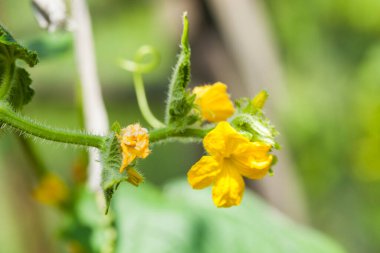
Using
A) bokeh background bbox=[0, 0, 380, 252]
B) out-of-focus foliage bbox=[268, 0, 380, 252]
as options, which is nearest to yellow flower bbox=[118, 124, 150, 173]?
bokeh background bbox=[0, 0, 380, 252]

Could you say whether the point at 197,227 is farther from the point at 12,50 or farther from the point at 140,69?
the point at 12,50

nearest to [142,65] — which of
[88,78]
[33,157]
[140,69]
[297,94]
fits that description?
[140,69]

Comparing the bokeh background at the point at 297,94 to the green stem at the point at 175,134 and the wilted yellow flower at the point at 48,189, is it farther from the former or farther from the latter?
the green stem at the point at 175,134

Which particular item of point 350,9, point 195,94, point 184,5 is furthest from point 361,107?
point 195,94

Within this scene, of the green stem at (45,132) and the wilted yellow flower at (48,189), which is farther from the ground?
the green stem at (45,132)

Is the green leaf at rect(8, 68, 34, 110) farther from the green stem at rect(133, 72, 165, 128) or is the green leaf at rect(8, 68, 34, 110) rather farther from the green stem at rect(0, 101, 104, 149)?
the green stem at rect(133, 72, 165, 128)

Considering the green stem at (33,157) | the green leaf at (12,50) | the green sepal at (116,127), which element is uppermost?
the green leaf at (12,50)

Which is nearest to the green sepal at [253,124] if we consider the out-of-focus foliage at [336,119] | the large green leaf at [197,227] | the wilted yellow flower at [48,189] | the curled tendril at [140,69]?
the curled tendril at [140,69]
